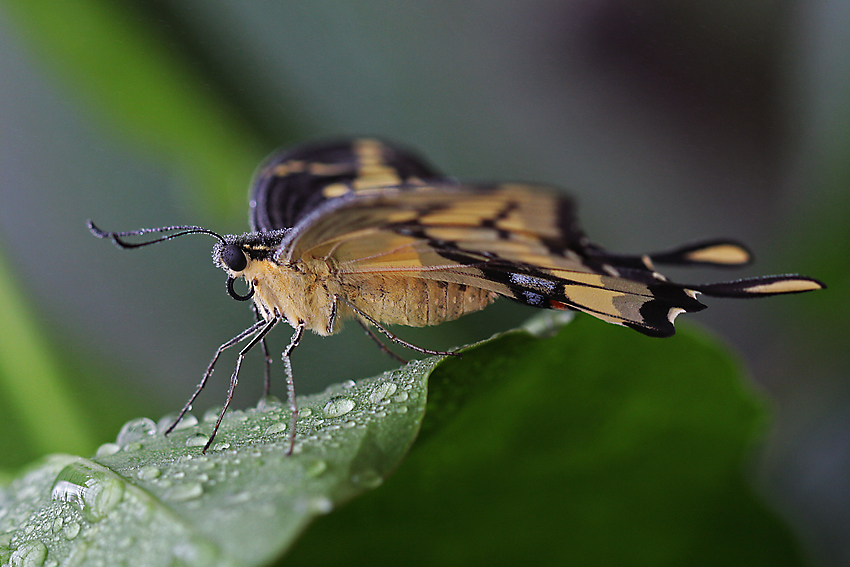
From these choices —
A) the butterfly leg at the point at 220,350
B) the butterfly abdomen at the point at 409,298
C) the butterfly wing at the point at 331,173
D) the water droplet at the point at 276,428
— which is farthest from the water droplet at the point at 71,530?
the butterfly wing at the point at 331,173

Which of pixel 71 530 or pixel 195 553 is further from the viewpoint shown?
pixel 71 530

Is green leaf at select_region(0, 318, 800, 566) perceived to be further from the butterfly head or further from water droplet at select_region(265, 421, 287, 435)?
the butterfly head

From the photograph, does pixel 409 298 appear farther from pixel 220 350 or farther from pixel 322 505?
pixel 322 505


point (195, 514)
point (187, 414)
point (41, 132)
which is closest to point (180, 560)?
point (195, 514)

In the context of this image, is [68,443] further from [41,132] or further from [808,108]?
[808,108]

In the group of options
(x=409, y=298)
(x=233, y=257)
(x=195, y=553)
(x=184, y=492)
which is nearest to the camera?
(x=195, y=553)

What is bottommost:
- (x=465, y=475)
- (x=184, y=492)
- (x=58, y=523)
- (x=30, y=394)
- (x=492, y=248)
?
(x=30, y=394)

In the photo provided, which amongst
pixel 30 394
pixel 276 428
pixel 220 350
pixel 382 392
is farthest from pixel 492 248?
pixel 30 394
